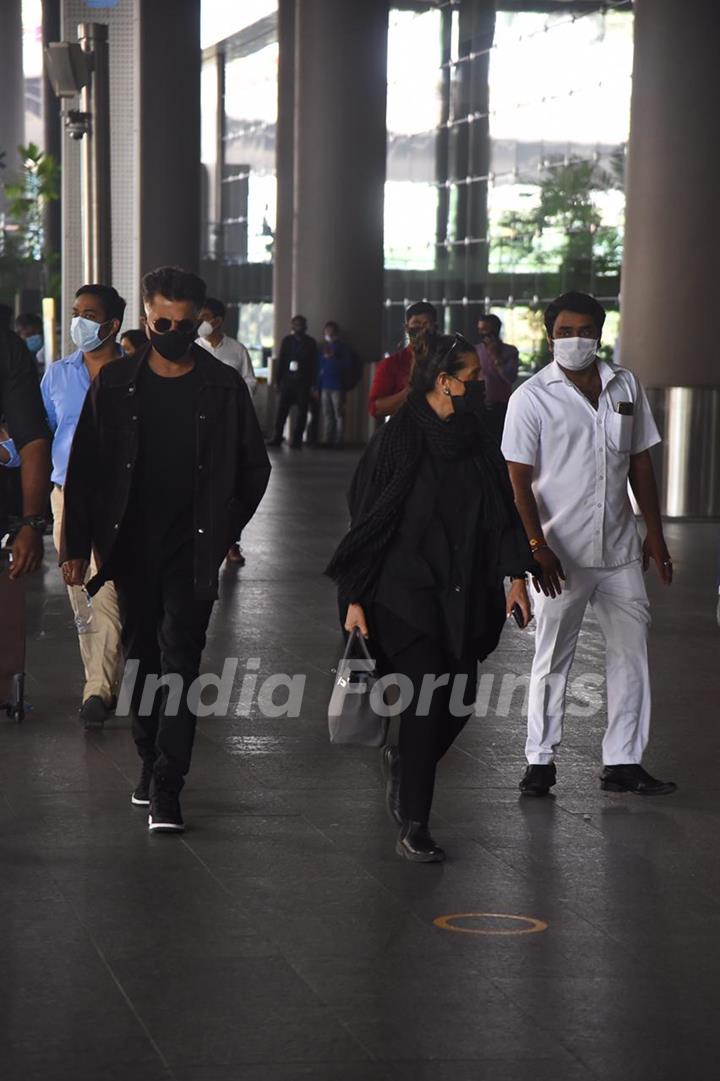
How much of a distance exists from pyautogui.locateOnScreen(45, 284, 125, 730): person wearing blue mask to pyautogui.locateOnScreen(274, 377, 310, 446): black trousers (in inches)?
874

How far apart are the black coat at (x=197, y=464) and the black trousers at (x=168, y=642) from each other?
89 mm

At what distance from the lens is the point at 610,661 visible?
735 centimetres

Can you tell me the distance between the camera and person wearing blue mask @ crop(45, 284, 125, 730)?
341 inches

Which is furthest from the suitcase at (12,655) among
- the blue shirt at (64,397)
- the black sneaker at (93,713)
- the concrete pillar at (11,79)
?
the concrete pillar at (11,79)

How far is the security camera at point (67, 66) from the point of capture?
17.2 metres

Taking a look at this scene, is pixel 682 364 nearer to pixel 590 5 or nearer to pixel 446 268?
pixel 590 5

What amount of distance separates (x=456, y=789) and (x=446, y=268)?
36.5 meters

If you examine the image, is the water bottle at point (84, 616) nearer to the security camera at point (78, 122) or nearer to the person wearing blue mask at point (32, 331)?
the security camera at point (78, 122)

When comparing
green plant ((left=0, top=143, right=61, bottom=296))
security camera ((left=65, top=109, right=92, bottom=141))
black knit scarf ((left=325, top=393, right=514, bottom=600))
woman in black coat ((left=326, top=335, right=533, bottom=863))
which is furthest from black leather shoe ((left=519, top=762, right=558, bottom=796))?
green plant ((left=0, top=143, right=61, bottom=296))

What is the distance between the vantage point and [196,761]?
25.7 ft

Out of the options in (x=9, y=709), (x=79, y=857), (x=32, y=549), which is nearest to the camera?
(x=79, y=857)

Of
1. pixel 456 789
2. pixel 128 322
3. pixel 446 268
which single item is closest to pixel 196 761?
pixel 456 789

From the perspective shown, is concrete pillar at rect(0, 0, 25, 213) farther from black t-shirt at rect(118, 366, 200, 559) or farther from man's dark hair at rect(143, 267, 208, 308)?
black t-shirt at rect(118, 366, 200, 559)

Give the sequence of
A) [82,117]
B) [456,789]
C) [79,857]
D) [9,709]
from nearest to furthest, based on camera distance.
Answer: [79,857] < [456,789] < [9,709] < [82,117]
